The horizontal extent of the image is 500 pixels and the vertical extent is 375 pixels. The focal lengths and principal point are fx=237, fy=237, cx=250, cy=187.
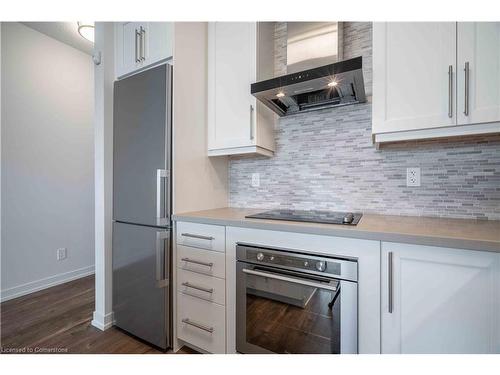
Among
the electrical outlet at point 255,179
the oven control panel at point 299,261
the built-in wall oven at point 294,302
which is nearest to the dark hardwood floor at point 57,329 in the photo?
the built-in wall oven at point 294,302

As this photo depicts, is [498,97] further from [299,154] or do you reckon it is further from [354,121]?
[299,154]

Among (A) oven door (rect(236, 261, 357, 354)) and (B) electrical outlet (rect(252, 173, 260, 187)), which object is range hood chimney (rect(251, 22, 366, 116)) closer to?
(B) electrical outlet (rect(252, 173, 260, 187))

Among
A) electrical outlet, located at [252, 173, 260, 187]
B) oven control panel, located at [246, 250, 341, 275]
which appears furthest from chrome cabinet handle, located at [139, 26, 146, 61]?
oven control panel, located at [246, 250, 341, 275]

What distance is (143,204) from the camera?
1569mm

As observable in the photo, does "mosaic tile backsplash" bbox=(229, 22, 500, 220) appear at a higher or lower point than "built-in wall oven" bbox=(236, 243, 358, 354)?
higher

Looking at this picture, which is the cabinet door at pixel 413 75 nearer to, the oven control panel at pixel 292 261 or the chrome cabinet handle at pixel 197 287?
the oven control panel at pixel 292 261

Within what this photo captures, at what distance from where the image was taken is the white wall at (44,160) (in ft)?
7.34

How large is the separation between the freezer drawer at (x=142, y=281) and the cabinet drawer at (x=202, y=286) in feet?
0.32

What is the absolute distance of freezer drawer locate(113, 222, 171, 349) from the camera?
150 cm

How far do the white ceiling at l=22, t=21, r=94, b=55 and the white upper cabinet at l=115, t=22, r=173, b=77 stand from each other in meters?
0.97

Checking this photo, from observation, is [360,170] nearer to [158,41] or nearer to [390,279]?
[390,279]

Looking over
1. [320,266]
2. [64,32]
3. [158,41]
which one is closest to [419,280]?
[320,266]

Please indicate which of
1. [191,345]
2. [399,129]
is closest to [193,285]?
[191,345]

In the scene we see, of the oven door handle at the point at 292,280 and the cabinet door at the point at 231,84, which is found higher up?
the cabinet door at the point at 231,84
